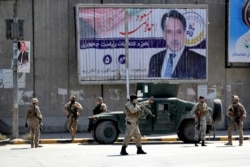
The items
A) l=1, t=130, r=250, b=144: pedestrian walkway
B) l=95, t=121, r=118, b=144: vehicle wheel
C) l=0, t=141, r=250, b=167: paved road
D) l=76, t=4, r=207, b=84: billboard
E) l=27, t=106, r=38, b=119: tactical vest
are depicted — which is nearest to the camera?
l=0, t=141, r=250, b=167: paved road

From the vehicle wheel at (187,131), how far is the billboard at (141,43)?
15.3 feet

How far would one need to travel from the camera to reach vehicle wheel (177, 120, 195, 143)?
21.3m

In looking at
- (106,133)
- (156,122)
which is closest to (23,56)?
(106,133)

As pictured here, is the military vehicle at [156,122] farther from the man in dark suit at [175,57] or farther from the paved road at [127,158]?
the man in dark suit at [175,57]

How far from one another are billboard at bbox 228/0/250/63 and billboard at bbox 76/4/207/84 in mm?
1230

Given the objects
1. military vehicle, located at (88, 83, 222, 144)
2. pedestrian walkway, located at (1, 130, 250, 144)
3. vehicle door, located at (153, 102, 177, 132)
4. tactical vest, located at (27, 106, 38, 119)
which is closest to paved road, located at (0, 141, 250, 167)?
tactical vest, located at (27, 106, 38, 119)

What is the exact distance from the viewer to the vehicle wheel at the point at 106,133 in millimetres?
20891

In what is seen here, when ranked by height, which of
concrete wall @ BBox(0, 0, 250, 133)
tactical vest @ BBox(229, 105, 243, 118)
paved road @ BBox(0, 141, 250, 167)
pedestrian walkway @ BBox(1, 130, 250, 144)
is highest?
concrete wall @ BBox(0, 0, 250, 133)

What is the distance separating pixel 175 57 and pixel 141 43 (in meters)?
1.58

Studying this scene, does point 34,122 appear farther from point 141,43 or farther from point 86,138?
point 141,43

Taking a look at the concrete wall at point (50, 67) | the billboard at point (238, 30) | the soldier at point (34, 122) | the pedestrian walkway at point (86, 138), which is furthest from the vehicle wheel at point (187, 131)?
the billboard at point (238, 30)

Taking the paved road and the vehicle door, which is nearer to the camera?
the paved road

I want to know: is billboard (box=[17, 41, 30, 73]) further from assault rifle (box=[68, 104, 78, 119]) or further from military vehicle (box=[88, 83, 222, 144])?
military vehicle (box=[88, 83, 222, 144])

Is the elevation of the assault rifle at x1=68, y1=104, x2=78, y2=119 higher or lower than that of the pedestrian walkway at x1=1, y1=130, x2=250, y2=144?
higher
